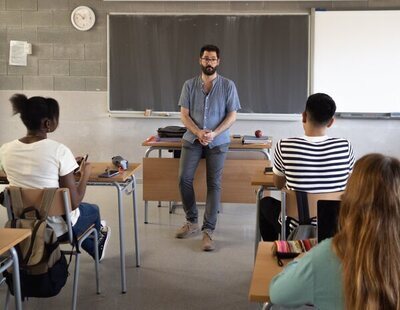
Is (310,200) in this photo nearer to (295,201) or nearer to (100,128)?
(295,201)

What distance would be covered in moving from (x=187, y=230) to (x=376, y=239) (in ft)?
10.1

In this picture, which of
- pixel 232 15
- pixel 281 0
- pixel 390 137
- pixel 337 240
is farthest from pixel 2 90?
pixel 337 240

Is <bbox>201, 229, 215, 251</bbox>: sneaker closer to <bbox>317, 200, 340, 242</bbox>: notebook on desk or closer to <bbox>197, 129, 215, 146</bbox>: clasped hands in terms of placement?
<bbox>197, 129, 215, 146</bbox>: clasped hands

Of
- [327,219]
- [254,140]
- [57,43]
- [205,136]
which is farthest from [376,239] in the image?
[57,43]

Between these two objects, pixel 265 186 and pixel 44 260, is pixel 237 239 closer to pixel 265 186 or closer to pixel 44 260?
pixel 265 186

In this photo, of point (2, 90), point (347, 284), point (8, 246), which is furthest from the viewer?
point (2, 90)

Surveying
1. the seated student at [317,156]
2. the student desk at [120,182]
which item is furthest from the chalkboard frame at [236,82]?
the seated student at [317,156]

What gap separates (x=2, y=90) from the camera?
604 centimetres

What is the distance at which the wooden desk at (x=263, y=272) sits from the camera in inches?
57.2

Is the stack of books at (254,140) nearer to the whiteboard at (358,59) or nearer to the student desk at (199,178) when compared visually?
the student desk at (199,178)

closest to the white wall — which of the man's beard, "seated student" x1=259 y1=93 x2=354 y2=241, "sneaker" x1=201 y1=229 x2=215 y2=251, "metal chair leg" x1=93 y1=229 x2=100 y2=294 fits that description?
the man's beard

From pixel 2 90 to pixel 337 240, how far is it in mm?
5594

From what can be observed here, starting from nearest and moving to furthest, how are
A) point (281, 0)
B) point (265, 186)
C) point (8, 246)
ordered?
point (8, 246) < point (265, 186) < point (281, 0)

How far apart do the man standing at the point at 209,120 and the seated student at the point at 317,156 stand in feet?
4.51
